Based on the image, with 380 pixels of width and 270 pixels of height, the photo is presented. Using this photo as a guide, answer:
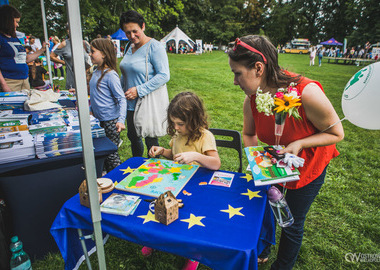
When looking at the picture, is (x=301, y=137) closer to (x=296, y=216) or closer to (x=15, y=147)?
(x=296, y=216)

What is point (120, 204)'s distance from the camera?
3.96 ft

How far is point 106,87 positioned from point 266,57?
186 centimetres

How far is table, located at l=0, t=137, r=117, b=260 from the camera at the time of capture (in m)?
1.62

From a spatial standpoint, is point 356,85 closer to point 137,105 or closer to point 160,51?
point 160,51

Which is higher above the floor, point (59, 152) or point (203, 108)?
point (203, 108)

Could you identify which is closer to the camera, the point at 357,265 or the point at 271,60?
the point at 271,60

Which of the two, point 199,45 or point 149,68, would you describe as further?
point 199,45

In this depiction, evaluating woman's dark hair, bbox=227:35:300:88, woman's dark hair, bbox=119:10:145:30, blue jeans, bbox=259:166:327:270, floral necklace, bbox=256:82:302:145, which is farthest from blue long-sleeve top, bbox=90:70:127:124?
blue jeans, bbox=259:166:327:270

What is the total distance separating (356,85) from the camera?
139 cm

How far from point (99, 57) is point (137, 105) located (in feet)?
2.11

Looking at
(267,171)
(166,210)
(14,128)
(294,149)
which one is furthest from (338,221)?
(14,128)

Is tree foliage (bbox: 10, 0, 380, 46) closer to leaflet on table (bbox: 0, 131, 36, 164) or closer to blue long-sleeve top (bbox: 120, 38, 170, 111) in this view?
blue long-sleeve top (bbox: 120, 38, 170, 111)

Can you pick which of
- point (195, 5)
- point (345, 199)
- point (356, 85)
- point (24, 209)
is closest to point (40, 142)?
point (24, 209)

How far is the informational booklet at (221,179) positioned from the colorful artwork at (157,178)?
15 cm
